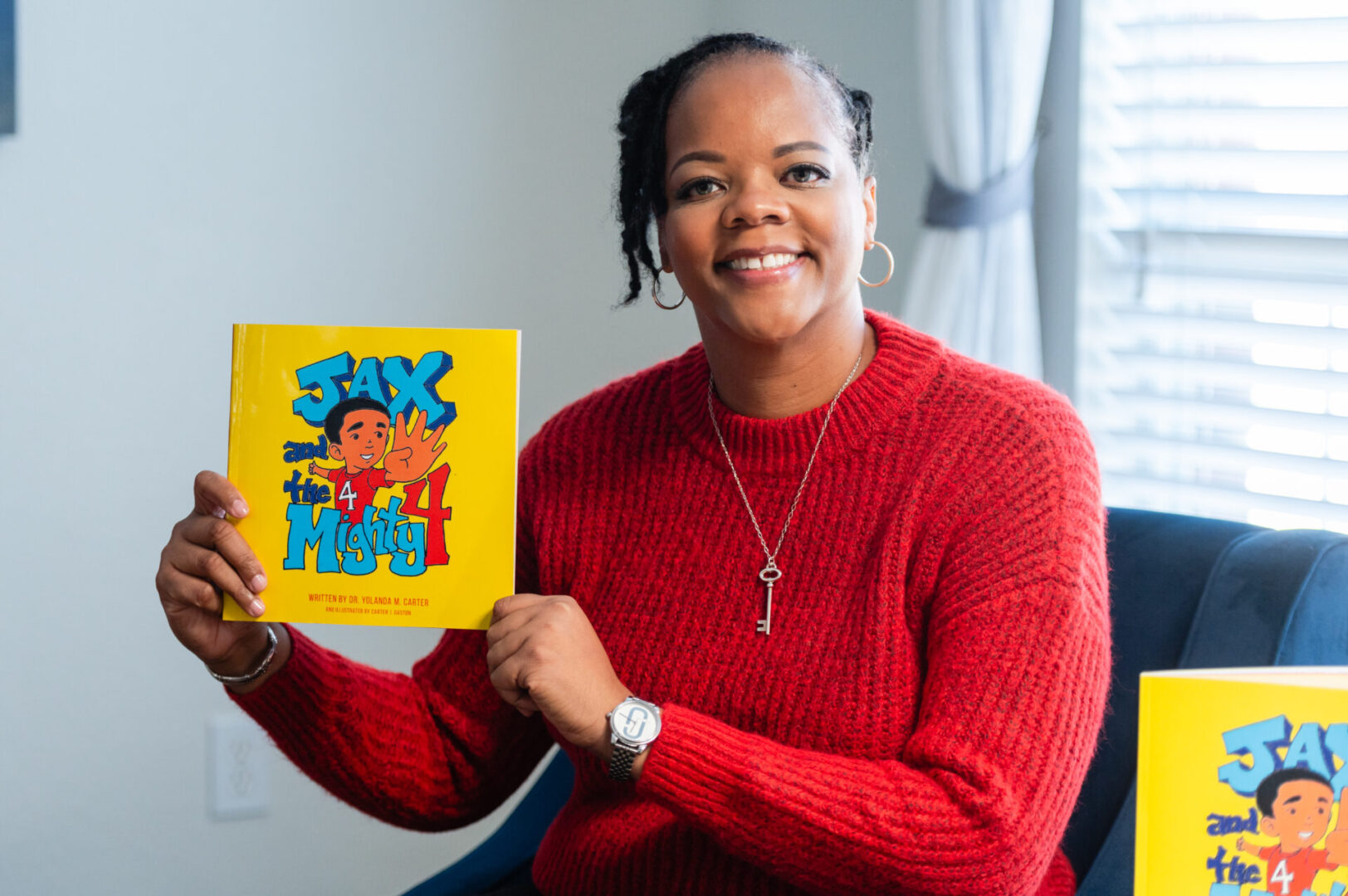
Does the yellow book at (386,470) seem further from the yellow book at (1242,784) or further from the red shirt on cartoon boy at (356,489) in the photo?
the yellow book at (1242,784)

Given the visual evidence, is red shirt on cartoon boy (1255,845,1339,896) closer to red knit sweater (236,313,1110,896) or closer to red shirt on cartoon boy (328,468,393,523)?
red knit sweater (236,313,1110,896)

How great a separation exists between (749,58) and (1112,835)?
0.90 m

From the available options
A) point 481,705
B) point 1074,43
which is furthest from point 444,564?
point 1074,43

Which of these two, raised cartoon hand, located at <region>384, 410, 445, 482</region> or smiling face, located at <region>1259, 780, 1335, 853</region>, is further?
raised cartoon hand, located at <region>384, 410, 445, 482</region>

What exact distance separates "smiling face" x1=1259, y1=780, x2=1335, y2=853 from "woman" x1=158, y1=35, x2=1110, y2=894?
0.34 meters

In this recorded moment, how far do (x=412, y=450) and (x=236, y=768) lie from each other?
4.54ft

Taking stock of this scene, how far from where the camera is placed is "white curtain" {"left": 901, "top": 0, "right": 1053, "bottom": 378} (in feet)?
6.49

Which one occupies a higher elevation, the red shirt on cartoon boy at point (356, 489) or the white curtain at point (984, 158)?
the white curtain at point (984, 158)

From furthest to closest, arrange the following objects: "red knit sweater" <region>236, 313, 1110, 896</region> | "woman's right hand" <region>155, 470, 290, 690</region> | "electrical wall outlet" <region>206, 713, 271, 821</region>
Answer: "electrical wall outlet" <region>206, 713, 271, 821</region> → "woman's right hand" <region>155, 470, 290, 690</region> → "red knit sweater" <region>236, 313, 1110, 896</region>

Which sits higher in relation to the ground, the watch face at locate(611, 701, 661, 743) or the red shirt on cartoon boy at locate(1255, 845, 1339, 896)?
the red shirt on cartoon boy at locate(1255, 845, 1339, 896)

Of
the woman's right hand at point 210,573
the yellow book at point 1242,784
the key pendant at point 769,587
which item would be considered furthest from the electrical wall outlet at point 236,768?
the yellow book at point 1242,784

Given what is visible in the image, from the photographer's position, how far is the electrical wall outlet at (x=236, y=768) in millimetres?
2266

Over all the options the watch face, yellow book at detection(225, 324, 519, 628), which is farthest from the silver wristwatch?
yellow book at detection(225, 324, 519, 628)

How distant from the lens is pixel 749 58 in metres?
1.30
